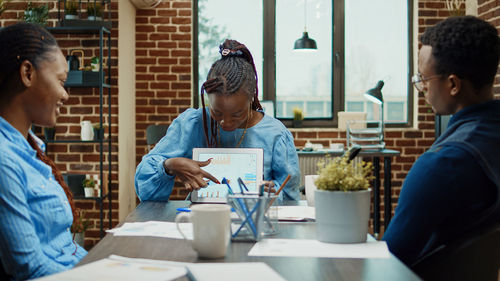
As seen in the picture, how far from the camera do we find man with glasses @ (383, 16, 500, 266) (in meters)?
1.15

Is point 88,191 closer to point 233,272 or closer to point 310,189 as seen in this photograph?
point 310,189

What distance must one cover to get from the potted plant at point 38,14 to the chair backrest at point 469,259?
11.8 ft

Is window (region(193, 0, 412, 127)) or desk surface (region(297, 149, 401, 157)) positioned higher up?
window (region(193, 0, 412, 127))

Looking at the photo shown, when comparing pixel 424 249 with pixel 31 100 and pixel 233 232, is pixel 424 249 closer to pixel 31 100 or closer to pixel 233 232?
pixel 233 232

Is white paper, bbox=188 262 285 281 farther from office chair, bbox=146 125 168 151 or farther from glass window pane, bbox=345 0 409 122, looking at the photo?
glass window pane, bbox=345 0 409 122

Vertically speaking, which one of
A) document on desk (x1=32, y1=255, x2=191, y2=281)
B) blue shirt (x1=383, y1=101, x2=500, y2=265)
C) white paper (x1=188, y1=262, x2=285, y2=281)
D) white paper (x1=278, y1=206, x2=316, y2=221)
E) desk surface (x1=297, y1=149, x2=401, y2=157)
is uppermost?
blue shirt (x1=383, y1=101, x2=500, y2=265)

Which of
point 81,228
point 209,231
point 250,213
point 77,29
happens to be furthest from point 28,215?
point 77,29

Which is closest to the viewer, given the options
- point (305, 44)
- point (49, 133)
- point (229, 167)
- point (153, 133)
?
point (229, 167)

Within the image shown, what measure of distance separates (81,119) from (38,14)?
88cm

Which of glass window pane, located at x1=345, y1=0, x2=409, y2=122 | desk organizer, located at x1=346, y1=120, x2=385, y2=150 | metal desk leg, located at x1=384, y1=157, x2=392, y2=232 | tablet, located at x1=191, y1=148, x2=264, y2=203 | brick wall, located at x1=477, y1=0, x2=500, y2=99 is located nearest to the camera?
tablet, located at x1=191, y1=148, x2=264, y2=203

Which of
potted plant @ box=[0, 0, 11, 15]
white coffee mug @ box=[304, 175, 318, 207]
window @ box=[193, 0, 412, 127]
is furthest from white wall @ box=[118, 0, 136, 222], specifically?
white coffee mug @ box=[304, 175, 318, 207]

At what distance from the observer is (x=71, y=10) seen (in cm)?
397

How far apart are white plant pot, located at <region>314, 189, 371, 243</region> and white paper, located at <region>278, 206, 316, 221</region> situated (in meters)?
0.31

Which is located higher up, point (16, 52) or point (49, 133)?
point (16, 52)
